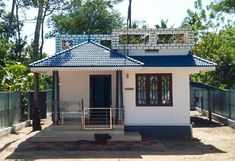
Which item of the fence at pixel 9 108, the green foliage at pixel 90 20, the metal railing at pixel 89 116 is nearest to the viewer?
the metal railing at pixel 89 116

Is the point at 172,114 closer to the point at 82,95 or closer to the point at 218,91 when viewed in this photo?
the point at 82,95

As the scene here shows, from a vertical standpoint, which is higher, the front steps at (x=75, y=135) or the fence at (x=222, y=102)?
the fence at (x=222, y=102)

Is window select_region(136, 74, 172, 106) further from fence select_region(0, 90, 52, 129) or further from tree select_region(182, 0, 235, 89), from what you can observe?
tree select_region(182, 0, 235, 89)

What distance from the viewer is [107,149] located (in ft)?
53.3

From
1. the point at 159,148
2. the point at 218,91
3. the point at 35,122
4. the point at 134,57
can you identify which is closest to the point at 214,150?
the point at 159,148

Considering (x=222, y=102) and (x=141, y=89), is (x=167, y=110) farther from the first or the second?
(x=222, y=102)

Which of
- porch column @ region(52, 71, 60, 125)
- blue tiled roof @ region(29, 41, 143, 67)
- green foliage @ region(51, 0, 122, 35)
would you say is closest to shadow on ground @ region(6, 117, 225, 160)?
porch column @ region(52, 71, 60, 125)

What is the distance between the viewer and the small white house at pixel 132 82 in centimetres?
1898

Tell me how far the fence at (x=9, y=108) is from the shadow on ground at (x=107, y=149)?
3.63m

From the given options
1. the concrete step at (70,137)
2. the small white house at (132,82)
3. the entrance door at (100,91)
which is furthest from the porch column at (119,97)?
the entrance door at (100,91)

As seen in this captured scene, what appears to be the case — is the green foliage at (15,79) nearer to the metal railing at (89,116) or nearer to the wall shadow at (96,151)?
the metal railing at (89,116)

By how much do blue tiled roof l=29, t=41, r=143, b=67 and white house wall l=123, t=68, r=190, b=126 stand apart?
1353 mm

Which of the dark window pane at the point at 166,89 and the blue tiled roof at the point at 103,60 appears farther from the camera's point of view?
the dark window pane at the point at 166,89

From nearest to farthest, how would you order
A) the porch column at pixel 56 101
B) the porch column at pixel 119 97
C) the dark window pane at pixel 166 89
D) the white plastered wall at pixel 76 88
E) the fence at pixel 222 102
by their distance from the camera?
the porch column at pixel 56 101, the porch column at pixel 119 97, the dark window pane at pixel 166 89, the white plastered wall at pixel 76 88, the fence at pixel 222 102
